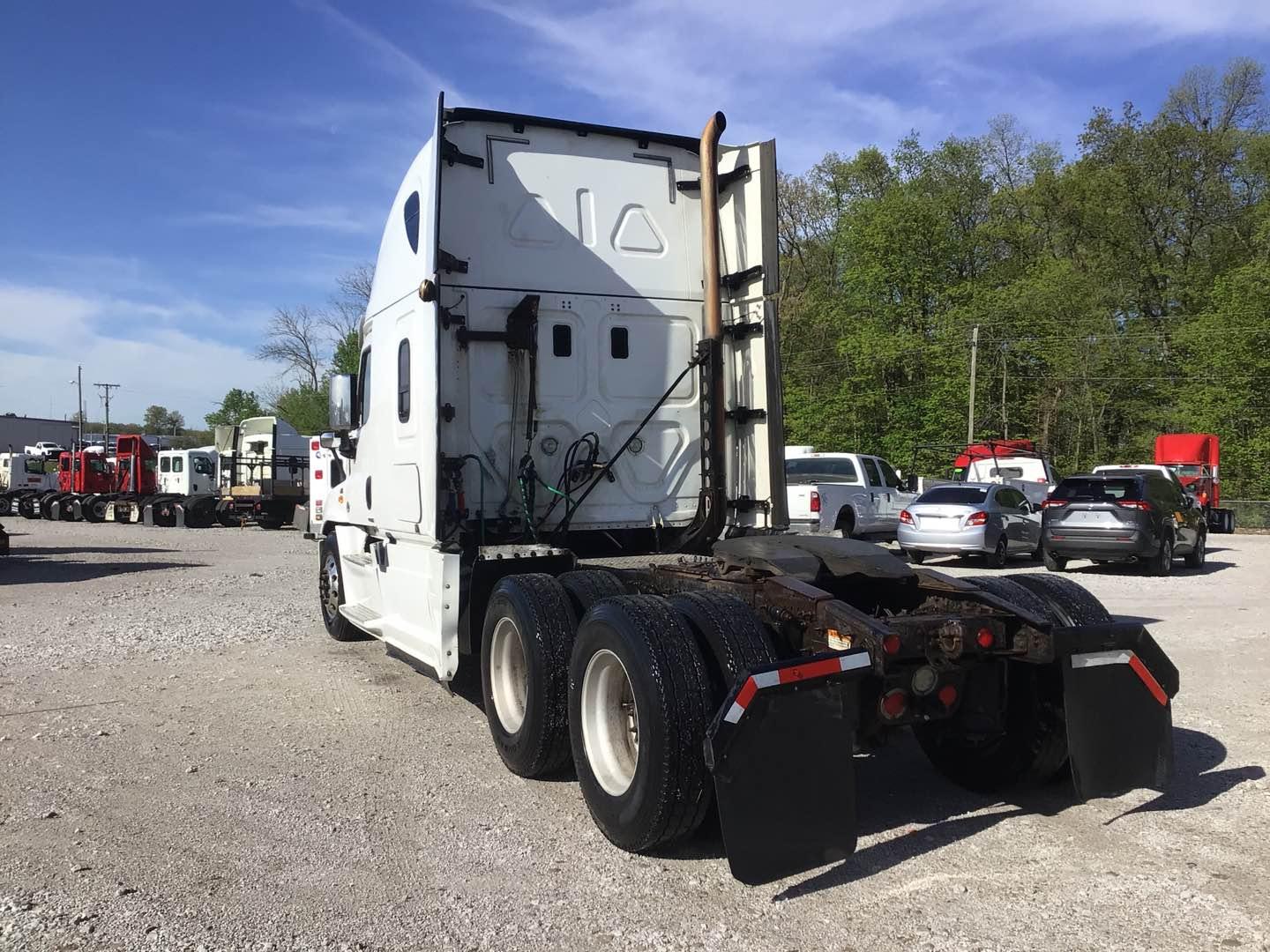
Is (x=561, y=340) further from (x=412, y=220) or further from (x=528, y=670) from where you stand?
(x=528, y=670)

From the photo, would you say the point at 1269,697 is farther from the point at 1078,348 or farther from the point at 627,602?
the point at 1078,348

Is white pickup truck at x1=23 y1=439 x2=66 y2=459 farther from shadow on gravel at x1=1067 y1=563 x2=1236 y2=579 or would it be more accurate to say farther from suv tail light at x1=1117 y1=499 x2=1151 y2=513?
suv tail light at x1=1117 y1=499 x2=1151 y2=513

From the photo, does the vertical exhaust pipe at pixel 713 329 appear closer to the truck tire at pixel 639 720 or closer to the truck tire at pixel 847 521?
the truck tire at pixel 639 720

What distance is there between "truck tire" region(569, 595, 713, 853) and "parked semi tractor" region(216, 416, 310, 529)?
96.5 feet

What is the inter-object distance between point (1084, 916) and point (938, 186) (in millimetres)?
52043

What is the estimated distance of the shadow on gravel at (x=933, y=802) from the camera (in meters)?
4.26

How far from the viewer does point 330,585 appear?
9.66 metres

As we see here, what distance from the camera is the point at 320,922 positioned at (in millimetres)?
3680

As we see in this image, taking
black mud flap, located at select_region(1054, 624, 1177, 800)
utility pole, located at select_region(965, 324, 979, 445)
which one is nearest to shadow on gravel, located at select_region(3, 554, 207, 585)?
black mud flap, located at select_region(1054, 624, 1177, 800)

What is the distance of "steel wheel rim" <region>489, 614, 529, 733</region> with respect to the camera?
5664 mm

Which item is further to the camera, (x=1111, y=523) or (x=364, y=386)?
(x=1111, y=523)

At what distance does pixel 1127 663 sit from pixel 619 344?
3.86 m

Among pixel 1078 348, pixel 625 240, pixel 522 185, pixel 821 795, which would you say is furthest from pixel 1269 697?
pixel 1078 348

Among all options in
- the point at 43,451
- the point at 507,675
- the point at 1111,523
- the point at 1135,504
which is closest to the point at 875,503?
the point at 1111,523
